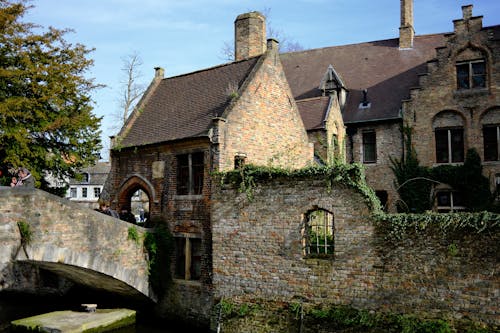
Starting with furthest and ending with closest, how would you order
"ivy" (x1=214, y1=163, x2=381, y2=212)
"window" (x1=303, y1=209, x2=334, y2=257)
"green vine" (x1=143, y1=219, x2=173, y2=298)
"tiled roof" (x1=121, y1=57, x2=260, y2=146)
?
"tiled roof" (x1=121, y1=57, x2=260, y2=146)
"green vine" (x1=143, y1=219, x2=173, y2=298)
"window" (x1=303, y1=209, x2=334, y2=257)
"ivy" (x1=214, y1=163, x2=381, y2=212)

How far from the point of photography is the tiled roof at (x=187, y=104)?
16.2 metres

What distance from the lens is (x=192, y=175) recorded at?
614 inches

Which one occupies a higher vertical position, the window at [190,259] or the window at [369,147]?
the window at [369,147]

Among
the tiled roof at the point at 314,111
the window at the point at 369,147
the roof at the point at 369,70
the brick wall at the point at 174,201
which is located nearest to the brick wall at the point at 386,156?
the window at the point at 369,147

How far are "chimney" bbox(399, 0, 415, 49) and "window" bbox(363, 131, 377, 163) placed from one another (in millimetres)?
5827

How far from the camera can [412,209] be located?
20891mm

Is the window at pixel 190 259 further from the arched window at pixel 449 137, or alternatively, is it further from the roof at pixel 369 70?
the arched window at pixel 449 137

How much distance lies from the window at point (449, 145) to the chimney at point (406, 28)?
6.41 metres

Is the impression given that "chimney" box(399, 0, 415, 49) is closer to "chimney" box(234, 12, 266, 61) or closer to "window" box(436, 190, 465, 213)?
"window" box(436, 190, 465, 213)

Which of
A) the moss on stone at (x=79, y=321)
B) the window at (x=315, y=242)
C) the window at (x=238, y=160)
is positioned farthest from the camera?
the window at (x=238, y=160)

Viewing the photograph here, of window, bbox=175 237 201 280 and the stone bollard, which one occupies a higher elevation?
window, bbox=175 237 201 280

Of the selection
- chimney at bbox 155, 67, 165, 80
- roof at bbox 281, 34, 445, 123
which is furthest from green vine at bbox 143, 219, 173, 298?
roof at bbox 281, 34, 445, 123

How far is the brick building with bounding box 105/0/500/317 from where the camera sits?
609 inches

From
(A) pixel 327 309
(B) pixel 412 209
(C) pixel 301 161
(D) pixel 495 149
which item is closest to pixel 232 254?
(A) pixel 327 309
